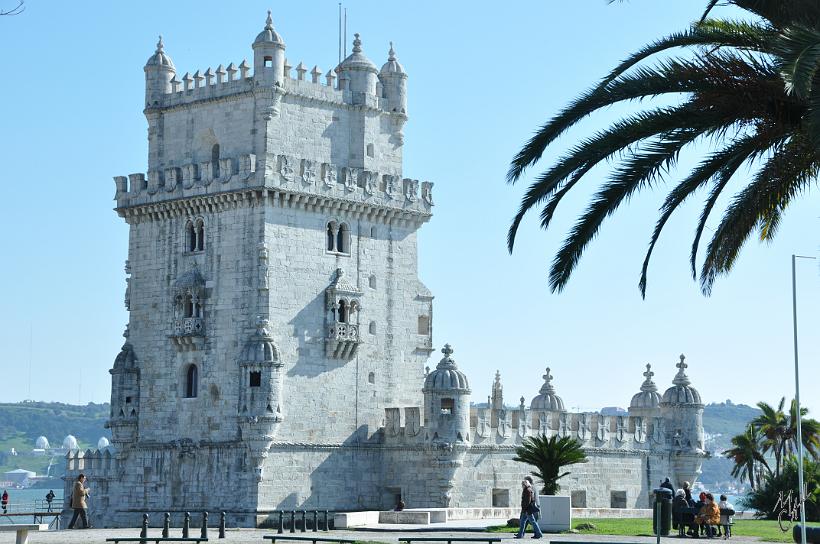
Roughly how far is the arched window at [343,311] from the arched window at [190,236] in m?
5.91

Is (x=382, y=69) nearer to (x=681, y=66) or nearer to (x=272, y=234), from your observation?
(x=272, y=234)

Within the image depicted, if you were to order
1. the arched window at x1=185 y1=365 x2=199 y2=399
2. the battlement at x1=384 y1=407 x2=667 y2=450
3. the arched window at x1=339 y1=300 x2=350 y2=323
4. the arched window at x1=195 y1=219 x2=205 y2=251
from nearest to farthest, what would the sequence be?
1. the arched window at x1=185 y1=365 x2=199 y2=399
2. the arched window at x1=339 y1=300 x2=350 y2=323
3. the arched window at x1=195 y1=219 x2=205 y2=251
4. the battlement at x1=384 y1=407 x2=667 y2=450

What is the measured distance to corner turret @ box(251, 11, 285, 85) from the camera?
58.8m

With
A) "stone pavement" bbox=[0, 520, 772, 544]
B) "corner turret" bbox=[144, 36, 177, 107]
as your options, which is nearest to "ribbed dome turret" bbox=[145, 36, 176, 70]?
"corner turret" bbox=[144, 36, 177, 107]

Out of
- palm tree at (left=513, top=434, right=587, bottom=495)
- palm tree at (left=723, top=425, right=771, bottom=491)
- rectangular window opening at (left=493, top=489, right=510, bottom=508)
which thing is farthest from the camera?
palm tree at (left=723, top=425, right=771, bottom=491)

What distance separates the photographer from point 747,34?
90.1 feet

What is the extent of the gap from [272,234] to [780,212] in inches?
1164

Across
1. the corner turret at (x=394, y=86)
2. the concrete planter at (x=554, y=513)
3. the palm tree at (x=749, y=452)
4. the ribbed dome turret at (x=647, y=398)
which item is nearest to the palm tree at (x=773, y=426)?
the palm tree at (x=749, y=452)

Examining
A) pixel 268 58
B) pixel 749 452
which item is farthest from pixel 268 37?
pixel 749 452

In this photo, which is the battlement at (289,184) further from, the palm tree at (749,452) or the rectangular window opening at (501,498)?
the palm tree at (749,452)

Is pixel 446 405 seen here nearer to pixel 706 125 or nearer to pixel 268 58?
pixel 268 58

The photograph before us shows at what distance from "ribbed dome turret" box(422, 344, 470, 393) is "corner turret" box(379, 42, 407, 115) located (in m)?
10.3

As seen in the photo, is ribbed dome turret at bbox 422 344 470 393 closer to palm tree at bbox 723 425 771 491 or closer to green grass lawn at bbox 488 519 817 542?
green grass lawn at bbox 488 519 817 542

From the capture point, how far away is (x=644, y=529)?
1869 inches
